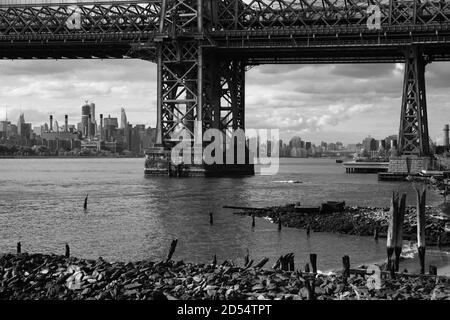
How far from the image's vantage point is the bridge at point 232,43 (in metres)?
100

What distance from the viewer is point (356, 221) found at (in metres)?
47.1

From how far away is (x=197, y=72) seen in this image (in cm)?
10544

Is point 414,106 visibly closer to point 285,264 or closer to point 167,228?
point 167,228

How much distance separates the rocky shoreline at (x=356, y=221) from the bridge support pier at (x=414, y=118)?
Answer: 46021 mm

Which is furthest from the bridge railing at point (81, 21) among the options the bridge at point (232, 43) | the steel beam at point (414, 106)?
the steel beam at point (414, 106)

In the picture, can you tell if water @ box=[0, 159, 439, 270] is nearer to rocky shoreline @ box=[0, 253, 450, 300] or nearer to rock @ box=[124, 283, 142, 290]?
rocky shoreline @ box=[0, 253, 450, 300]

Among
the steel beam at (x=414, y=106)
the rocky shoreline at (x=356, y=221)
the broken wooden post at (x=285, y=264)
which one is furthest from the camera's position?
the steel beam at (x=414, y=106)

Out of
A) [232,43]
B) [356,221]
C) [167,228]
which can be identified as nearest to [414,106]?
[232,43]

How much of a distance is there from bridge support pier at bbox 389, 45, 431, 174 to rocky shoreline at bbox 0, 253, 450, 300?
256 feet

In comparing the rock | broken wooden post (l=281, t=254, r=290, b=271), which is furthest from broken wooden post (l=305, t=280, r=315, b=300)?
the rock

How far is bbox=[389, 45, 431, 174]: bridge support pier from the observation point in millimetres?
98625

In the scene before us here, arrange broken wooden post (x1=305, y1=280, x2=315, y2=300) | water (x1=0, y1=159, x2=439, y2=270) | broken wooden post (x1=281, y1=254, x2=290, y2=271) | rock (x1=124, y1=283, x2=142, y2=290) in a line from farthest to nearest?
water (x1=0, y1=159, x2=439, y2=270)
broken wooden post (x1=281, y1=254, x2=290, y2=271)
rock (x1=124, y1=283, x2=142, y2=290)
broken wooden post (x1=305, y1=280, x2=315, y2=300)

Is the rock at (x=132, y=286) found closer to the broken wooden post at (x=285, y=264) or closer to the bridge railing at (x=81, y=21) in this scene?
the broken wooden post at (x=285, y=264)

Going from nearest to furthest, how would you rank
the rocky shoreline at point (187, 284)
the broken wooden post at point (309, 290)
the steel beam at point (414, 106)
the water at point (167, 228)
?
1. the broken wooden post at point (309, 290)
2. the rocky shoreline at point (187, 284)
3. the water at point (167, 228)
4. the steel beam at point (414, 106)
